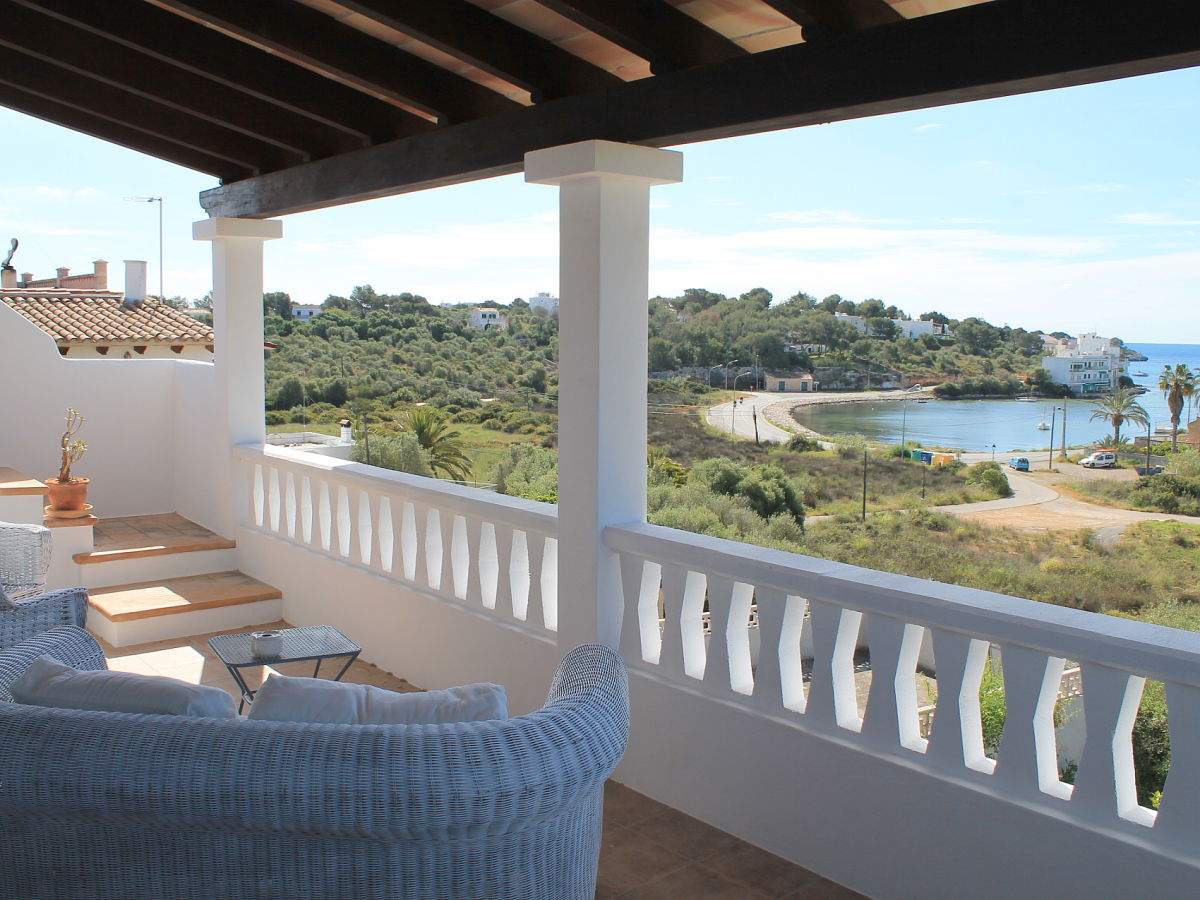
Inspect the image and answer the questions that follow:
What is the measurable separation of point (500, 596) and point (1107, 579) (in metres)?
20.0

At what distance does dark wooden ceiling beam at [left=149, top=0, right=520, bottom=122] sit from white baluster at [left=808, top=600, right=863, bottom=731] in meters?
2.62

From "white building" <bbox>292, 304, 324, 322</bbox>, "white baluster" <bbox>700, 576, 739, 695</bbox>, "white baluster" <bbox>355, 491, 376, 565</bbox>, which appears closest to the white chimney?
"white building" <bbox>292, 304, 324, 322</bbox>

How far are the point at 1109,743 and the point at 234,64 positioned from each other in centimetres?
448

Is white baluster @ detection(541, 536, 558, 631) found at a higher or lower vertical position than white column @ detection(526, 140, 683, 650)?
lower

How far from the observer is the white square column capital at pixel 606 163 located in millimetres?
3613

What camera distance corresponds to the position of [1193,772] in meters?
2.30

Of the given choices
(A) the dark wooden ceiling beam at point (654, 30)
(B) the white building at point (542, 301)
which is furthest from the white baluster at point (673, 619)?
(B) the white building at point (542, 301)

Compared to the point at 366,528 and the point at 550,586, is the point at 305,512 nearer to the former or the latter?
the point at 366,528

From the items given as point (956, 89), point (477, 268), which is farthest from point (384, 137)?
point (477, 268)

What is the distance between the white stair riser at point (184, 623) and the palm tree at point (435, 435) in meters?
18.4

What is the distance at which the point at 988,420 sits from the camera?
68.3 ft

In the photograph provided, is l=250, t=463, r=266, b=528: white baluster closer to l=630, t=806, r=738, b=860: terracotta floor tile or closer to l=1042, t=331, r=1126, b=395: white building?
l=630, t=806, r=738, b=860: terracotta floor tile

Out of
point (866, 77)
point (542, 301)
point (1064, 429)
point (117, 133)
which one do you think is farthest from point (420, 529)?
point (542, 301)

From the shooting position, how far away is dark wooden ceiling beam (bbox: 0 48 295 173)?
5332 mm
